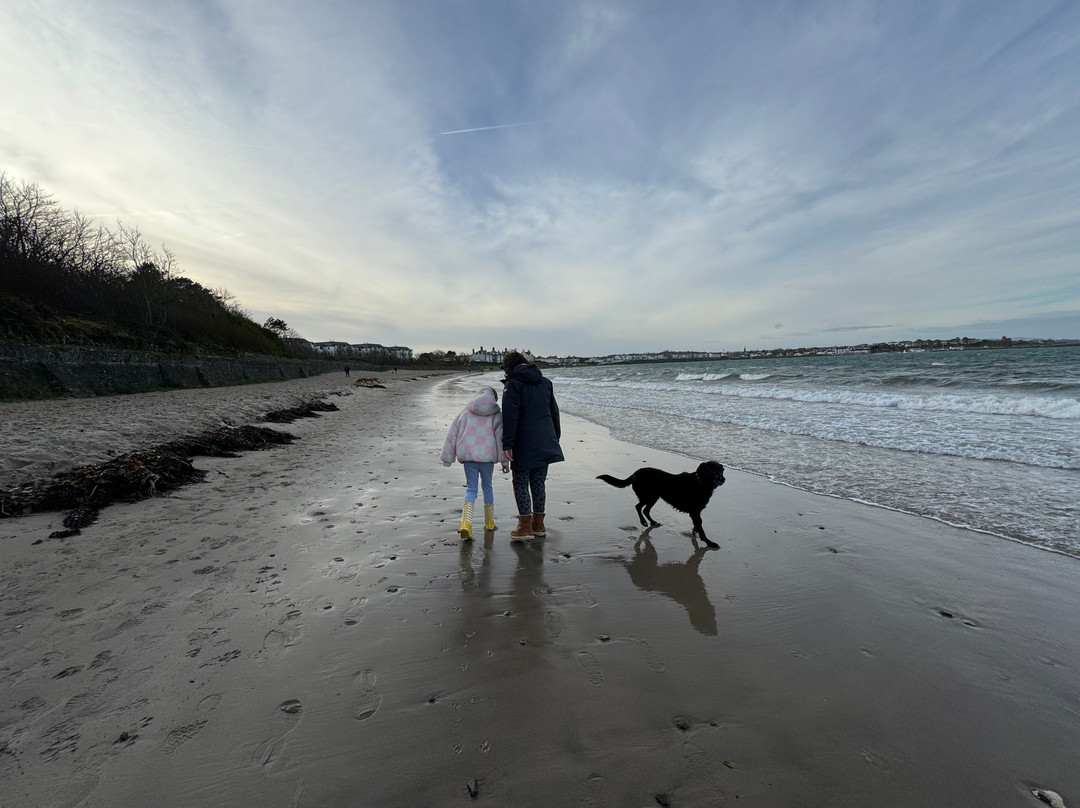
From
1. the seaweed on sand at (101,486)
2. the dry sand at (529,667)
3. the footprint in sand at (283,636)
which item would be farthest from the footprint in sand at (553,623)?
the seaweed on sand at (101,486)

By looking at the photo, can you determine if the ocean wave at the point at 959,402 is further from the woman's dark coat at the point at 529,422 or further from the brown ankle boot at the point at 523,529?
the brown ankle boot at the point at 523,529

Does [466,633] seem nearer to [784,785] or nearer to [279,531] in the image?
[784,785]

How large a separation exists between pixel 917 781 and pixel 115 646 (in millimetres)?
4348

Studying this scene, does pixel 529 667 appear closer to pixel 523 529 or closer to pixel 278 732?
pixel 278 732

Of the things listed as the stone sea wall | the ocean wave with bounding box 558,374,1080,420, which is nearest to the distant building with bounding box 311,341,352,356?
the stone sea wall

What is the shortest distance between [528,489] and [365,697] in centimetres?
285

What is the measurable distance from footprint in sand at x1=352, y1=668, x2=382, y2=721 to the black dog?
3.40 meters

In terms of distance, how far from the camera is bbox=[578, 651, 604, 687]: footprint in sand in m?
2.51

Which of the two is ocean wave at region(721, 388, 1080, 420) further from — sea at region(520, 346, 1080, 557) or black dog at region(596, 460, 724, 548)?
black dog at region(596, 460, 724, 548)

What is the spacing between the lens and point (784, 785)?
1.84 m

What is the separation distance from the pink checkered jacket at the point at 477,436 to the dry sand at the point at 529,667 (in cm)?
91

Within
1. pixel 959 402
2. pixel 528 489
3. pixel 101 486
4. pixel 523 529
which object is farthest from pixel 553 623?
pixel 959 402

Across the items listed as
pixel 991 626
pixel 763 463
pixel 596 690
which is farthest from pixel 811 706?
pixel 763 463

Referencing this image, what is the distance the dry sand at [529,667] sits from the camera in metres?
1.84
